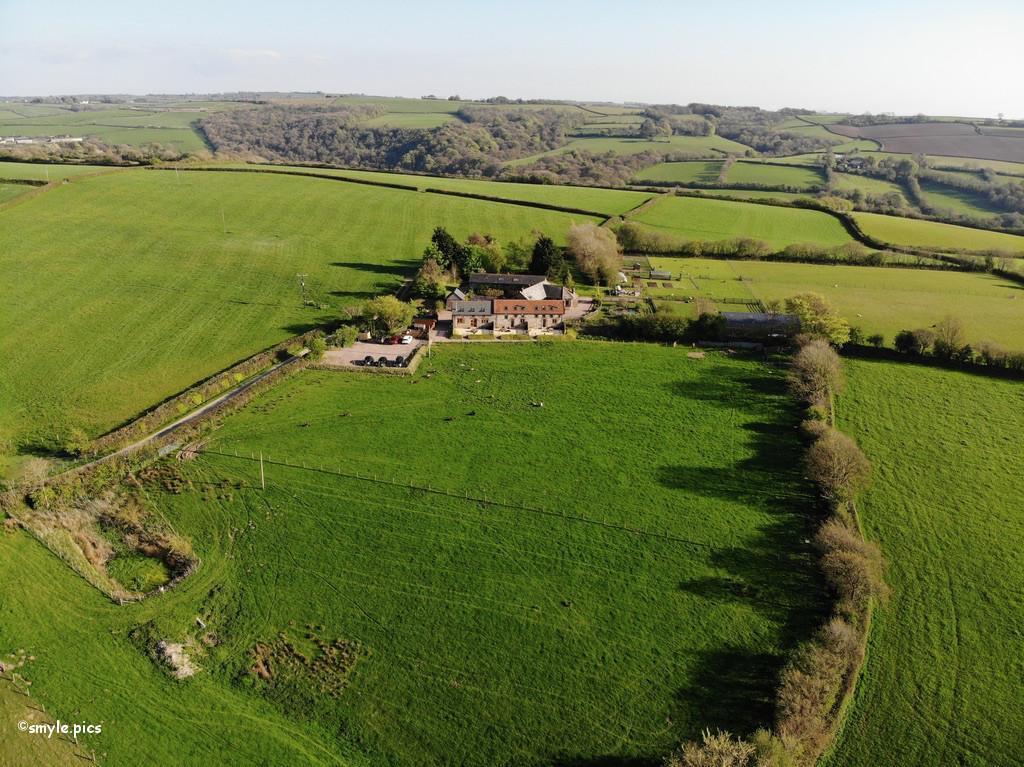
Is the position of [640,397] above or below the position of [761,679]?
above

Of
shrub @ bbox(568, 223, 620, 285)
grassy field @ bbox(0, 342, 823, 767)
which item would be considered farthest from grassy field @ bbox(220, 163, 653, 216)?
grassy field @ bbox(0, 342, 823, 767)

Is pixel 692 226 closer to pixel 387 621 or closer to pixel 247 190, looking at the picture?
pixel 247 190

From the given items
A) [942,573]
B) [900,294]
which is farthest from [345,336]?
[900,294]

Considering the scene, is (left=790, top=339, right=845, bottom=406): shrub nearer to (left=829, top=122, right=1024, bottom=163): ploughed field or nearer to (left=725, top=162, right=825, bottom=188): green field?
(left=725, top=162, right=825, bottom=188): green field

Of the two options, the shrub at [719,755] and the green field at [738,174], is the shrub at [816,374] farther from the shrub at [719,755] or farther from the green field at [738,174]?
the green field at [738,174]

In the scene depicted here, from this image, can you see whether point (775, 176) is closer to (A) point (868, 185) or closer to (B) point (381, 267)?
(A) point (868, 185)

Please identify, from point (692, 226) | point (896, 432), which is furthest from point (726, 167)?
point (896, 432)
